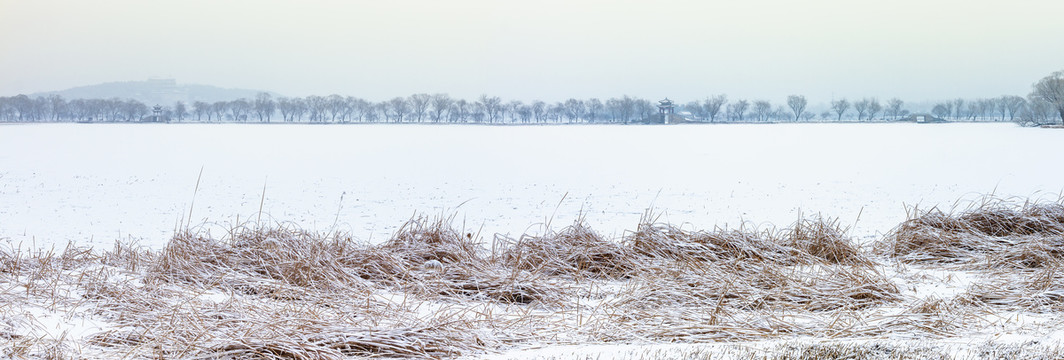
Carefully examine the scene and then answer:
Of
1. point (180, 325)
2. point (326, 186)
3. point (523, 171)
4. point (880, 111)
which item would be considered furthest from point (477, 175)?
point (880, 111)

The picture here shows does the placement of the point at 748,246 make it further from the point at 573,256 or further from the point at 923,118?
the point at 923,118

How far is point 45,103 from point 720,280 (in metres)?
113

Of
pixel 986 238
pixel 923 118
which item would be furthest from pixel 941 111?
pixel 986 238

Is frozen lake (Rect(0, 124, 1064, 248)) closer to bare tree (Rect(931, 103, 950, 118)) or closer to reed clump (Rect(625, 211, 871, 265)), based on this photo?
reed clump (Rect(625, 211, 871, 265))

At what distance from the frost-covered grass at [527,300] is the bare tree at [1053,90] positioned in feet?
224

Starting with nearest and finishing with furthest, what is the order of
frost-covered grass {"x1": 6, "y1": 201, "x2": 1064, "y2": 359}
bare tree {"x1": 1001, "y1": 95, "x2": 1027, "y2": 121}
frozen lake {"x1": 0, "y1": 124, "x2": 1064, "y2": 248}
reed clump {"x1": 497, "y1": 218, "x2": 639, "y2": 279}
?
frost-covered grass {"x1": 6, "y1": 201, "x2": 1064, "y2": 359} → reed clump {"x1": 497, "y1": 218, "x2": 639, "y2": 279} → frozen lake {"x1": 0, "y1": 124, "x2": 1064, "y2": 248} → bare tree {"x1": 1001, "y1": 95, "x2": 1027, "y2": 121}

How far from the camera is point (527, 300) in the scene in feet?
18.0

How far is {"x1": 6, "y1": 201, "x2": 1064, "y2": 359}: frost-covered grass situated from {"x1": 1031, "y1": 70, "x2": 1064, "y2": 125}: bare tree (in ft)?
224

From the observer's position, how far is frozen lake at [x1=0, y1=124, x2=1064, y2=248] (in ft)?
35.5

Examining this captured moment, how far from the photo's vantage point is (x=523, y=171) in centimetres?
2014

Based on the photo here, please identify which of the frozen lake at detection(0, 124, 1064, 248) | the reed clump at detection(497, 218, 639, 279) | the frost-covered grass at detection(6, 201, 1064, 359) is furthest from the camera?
the frozen lake at detection(0, 124, 1064, 248)

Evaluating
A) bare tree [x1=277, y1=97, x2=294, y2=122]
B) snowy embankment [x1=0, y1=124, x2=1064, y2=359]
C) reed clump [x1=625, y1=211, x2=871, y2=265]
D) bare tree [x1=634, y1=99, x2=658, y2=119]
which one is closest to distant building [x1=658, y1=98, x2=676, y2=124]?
bare tree [x1=634, y1=99, x2=658, y2=119]

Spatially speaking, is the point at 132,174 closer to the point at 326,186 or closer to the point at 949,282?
the point at 326,186

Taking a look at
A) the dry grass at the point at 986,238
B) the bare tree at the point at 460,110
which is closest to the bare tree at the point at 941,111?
the bare tree at the point at 460,110
